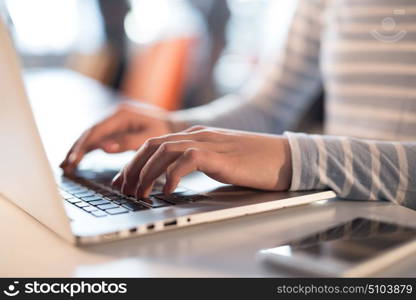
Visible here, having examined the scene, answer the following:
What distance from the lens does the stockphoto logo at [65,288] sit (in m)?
0.42

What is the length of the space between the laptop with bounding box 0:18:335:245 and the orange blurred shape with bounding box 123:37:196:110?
75.8 inches

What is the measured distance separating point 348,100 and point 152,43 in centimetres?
206

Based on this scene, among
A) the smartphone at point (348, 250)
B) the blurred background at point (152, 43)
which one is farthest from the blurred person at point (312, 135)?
the blurred background at point (152, 43)

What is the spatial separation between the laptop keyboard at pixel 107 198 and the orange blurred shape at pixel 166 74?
188 cm

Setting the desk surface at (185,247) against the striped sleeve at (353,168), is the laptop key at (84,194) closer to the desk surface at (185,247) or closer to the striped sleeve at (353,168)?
the desk surface at (185,247)

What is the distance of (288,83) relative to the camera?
1313 mm

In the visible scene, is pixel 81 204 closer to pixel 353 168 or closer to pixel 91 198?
pixel 91 198

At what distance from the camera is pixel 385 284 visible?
423 mm

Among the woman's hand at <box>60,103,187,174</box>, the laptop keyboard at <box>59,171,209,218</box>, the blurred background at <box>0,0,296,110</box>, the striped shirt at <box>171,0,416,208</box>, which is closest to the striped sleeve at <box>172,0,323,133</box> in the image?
the striped shirt at <box>171,0,416,208</box>

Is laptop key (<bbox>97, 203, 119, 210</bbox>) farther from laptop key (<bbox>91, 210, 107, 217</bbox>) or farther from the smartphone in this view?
the smartphone

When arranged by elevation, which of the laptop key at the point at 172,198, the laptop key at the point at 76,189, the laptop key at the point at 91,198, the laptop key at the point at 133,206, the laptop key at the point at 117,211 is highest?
the laptop key at the point at 117,211

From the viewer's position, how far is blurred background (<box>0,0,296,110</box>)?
2697 millimetres

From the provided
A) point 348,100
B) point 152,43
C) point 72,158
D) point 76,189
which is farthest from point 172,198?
point 152,43

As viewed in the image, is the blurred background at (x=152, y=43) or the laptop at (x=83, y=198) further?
the blurred background at (x=152, y=43)
